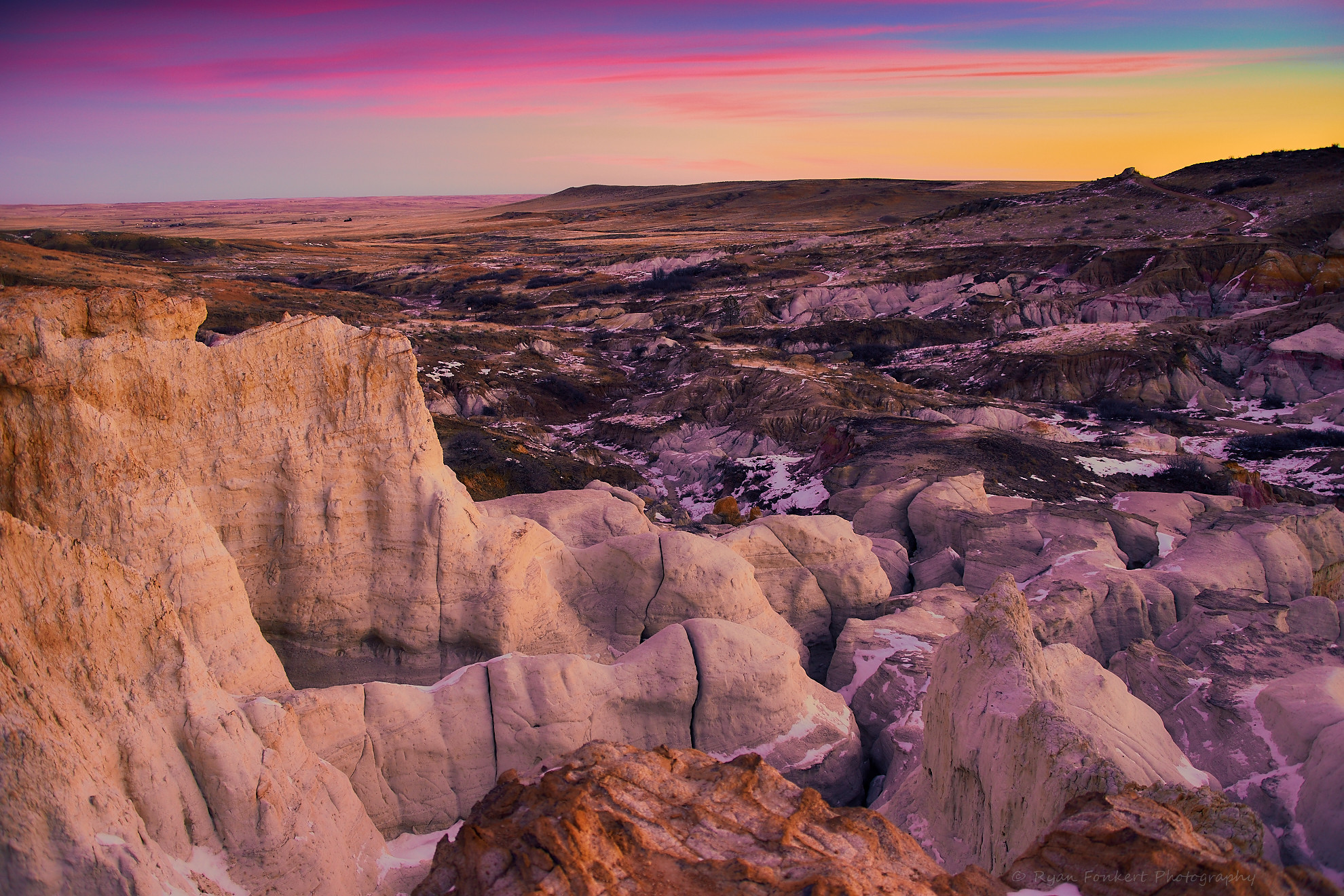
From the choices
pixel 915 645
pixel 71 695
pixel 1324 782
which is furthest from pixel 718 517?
pixel 71 695

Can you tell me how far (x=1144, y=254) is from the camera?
55.2 meters

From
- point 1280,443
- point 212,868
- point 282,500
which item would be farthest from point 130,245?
point 212,868

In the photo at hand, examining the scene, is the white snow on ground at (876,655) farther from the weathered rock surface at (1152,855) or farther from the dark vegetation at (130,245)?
the dark vegetation at (130,245)

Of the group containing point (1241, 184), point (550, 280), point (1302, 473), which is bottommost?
point (1302, 473)

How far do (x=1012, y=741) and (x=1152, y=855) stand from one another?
8.00 ft

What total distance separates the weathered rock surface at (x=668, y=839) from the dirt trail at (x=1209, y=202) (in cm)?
6517

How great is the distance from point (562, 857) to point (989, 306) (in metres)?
52.5

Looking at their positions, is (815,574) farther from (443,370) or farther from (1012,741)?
(443,370)

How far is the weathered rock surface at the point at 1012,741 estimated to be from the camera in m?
6.78

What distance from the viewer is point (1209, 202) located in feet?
217

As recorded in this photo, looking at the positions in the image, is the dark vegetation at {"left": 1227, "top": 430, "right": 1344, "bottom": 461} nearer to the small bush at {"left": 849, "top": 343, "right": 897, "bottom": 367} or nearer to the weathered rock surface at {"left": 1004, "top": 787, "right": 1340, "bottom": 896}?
the small bush at {"left": 849, "top": 343, "right": 897, "bottom": 367}

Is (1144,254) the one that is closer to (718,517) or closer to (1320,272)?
(1320,272)

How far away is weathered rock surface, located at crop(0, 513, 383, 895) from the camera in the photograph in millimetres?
5121

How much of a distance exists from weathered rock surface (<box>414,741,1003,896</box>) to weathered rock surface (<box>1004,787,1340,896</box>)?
52cm
